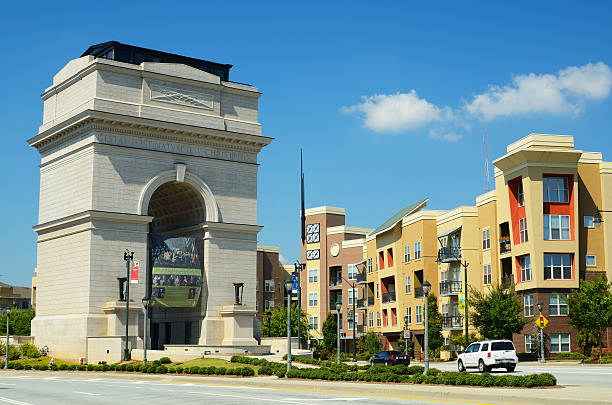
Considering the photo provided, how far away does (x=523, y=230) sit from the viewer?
65.0 metres

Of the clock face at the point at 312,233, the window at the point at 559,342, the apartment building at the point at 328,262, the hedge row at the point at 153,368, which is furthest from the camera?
the clock face at the point at 312,233

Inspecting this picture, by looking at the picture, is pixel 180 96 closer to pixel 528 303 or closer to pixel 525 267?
pixel 525 267

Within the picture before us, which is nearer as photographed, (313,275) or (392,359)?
(392,359)

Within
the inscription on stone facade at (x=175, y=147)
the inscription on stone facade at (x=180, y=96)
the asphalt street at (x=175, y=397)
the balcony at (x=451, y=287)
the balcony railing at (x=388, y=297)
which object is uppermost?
the inscription on stone facade at (x=180, y=96)

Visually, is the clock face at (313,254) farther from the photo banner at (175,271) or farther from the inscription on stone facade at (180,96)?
the inscription on stone facade at (180,96)

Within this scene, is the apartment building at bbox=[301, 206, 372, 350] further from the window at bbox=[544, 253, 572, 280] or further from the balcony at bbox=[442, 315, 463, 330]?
the window at bbox=[544, 253, 572, 280]

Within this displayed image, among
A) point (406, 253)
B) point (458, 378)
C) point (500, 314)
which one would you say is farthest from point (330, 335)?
point (458, 378)

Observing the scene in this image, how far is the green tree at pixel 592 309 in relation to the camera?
190ft

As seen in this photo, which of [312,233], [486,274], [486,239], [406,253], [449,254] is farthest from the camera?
[312,233]

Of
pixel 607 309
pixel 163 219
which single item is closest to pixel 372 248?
pixel 163 219

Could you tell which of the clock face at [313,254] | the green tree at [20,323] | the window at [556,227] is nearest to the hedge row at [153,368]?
the window at [556,227]

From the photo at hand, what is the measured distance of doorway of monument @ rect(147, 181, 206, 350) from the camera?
63906mm

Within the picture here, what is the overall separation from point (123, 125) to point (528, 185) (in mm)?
31789

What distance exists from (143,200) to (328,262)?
57.1 meters
